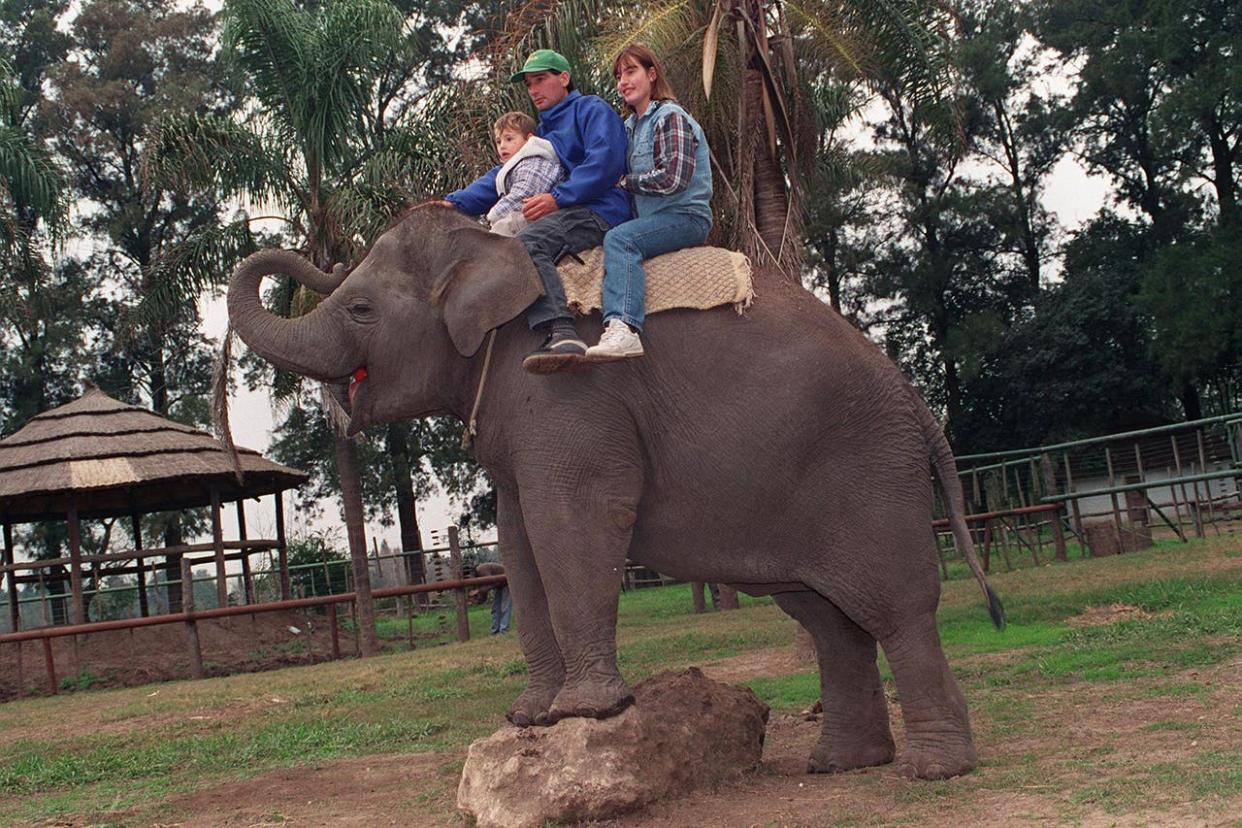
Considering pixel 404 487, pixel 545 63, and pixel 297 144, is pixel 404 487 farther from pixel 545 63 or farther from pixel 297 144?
pixel 545 63

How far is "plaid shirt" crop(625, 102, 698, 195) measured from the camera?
548 centimetres

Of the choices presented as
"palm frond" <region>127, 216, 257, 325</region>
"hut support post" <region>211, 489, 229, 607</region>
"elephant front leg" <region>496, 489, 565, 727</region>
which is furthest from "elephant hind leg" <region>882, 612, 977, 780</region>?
"hut support post" <region>211, 489, 229, 607</region>

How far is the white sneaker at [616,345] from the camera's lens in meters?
5.07

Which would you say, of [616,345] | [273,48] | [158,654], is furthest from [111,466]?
[616,345]

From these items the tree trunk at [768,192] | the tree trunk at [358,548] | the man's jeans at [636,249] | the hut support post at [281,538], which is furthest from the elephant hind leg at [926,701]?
the hut support post at [281,538]

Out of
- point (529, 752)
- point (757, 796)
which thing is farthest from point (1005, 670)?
point (529, 752)

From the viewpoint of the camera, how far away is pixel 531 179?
18.8 ft

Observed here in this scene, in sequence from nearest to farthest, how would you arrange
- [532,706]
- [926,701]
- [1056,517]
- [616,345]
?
[616,345] < [926,701] < [532,706] < [1056,517]

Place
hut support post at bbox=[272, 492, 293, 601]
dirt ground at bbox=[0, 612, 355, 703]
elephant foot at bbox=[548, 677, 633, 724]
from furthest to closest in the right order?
hut support post at bbox=[272, 492, 293, 601]
dirt ground at bbox=[0, 612, 355, 703]
elephant foot at bbox=[548, 677, 633, 724]

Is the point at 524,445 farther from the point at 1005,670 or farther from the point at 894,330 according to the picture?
the point at 894,330

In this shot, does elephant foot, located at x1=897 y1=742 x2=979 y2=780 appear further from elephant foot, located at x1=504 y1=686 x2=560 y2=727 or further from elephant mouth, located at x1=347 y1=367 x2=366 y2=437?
elephant mouth, located at x1=347 y1=367 x2=366 y2=437

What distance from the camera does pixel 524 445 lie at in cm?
533

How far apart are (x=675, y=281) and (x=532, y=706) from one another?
1889mm

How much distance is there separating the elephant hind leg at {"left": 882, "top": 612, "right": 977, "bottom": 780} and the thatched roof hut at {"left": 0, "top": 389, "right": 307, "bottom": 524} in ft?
51.7
